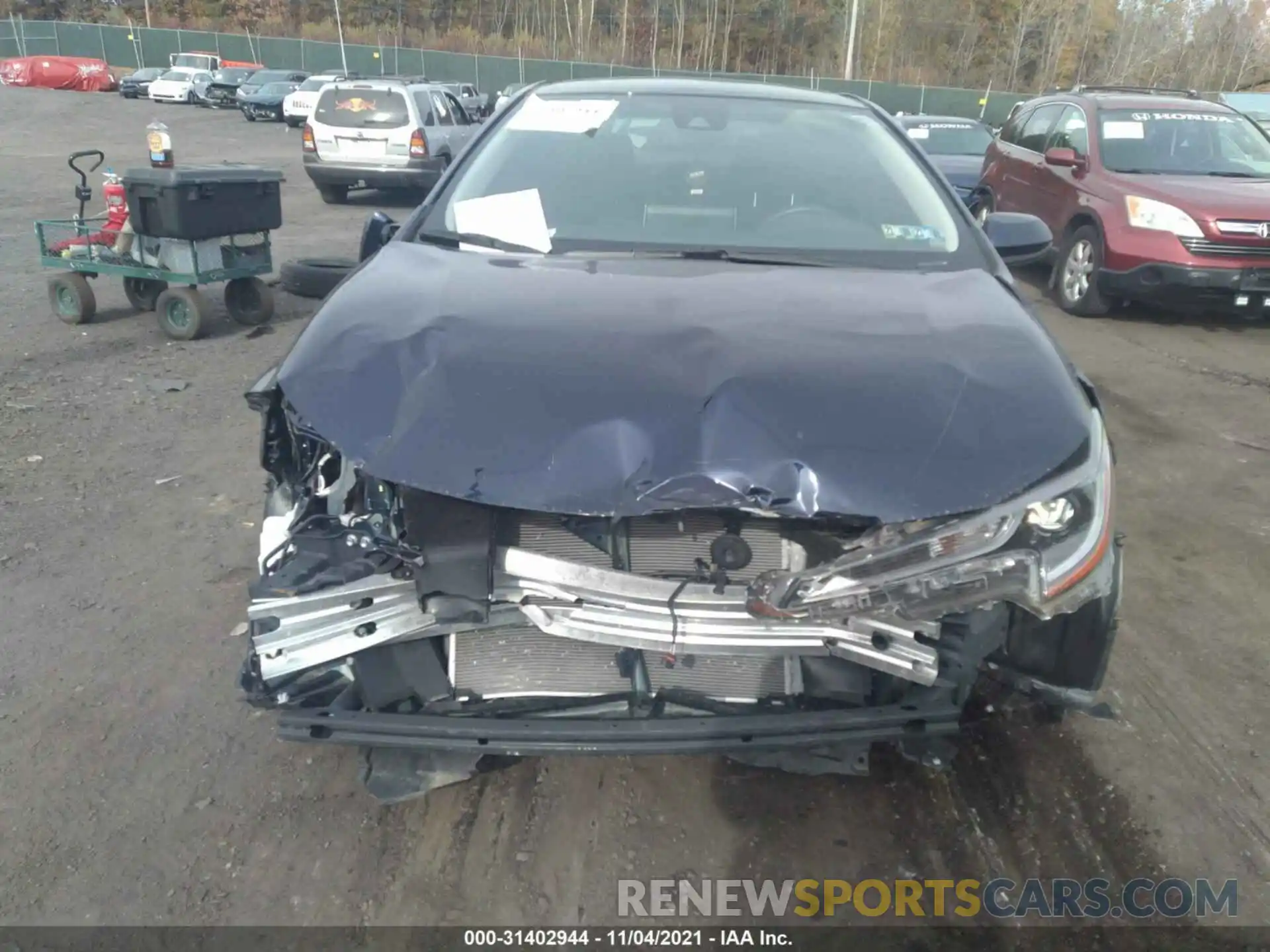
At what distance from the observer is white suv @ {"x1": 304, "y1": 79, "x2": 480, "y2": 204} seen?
14453 millimetres

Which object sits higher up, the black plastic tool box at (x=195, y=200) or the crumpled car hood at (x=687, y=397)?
the crumpled car hood at (x=687, y=397)

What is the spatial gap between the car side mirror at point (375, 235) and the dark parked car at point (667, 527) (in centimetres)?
88

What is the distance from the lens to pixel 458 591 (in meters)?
2.24

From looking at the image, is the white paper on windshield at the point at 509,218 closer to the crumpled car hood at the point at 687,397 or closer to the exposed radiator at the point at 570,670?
the crumpled car hood at the point at 687,397

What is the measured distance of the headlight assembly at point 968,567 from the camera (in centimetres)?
214

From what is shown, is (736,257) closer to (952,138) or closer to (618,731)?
(618,731)

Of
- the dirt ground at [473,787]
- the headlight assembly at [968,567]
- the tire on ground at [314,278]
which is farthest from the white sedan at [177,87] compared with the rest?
the headlight assembly at [968,567]

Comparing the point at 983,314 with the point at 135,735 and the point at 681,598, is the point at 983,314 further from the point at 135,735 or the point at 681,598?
the point at 135,735

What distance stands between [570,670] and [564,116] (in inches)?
89.3

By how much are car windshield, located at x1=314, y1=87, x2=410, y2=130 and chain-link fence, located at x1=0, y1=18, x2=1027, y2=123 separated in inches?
1251

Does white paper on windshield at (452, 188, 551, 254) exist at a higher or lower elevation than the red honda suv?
higher

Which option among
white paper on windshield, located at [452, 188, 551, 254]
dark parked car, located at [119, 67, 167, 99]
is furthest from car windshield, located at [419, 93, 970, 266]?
dark parked car, located at [119, 67, 167, 99]

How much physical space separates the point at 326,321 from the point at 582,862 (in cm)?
148

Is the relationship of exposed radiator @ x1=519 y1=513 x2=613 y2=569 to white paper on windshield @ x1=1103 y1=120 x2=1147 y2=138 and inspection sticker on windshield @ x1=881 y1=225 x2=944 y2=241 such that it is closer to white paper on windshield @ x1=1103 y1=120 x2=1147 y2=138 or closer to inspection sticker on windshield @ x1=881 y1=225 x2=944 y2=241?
inspection sticker on windshield @ x1=881 y1=225 x2=944 y2=241
